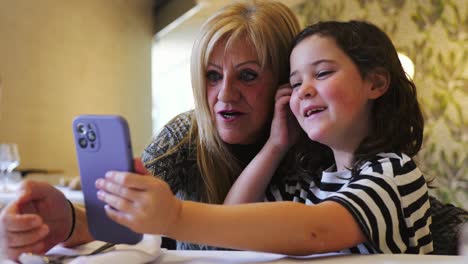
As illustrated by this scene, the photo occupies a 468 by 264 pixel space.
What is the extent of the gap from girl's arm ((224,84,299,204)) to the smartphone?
→ 1.55ft

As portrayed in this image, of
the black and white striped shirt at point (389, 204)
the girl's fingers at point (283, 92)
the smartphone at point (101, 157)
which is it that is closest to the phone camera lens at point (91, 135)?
the smartphone at point (101, 157)

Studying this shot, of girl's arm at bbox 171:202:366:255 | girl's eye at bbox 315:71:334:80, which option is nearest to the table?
girl's arm at bbox 171:202:366:255

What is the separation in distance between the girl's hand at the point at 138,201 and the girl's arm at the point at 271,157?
513 mm

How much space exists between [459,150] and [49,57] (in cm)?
354

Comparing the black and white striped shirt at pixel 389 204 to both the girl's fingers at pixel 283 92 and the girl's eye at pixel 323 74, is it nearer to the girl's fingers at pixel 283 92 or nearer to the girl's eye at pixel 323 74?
the girl's eye at pixel 323 74

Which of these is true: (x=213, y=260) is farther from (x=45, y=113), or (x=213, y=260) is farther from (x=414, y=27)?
(x=45, y=113)

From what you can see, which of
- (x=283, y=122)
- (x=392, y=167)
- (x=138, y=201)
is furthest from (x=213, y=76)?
(x=138, y=201)

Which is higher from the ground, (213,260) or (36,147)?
→ (213,260)

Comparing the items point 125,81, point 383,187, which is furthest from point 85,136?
point 125,81

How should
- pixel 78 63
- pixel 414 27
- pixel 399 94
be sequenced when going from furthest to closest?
pixel 78 63, pixel 414 27, pixel 399 94

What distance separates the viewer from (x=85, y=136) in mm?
688

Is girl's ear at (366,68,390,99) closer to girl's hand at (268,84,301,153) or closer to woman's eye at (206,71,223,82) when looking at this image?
girl's hand at (268,84,301,153)

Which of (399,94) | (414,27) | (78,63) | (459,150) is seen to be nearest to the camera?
(399,94)

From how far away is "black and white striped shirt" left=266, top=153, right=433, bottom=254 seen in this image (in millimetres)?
784
